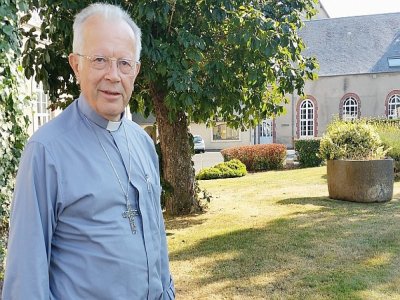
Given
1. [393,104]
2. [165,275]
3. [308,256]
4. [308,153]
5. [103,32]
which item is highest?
[393,104]

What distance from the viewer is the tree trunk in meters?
8.30

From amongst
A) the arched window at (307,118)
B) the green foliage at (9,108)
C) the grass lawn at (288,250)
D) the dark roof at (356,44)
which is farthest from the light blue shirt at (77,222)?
the arched window at (307,118)

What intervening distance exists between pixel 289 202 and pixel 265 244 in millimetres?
3747

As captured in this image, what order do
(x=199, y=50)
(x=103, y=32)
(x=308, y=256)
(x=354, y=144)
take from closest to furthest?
(x=103, y=32), (x=308, y=256), (x=199, y=50), (x=354, y=144)

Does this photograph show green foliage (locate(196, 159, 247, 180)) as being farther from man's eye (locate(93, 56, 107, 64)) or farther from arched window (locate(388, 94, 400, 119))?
arched window (locate(388, 94, 400, 119))

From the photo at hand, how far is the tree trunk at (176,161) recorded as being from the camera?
8305 mm

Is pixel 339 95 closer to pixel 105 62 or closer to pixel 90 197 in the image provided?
pixel 105 62

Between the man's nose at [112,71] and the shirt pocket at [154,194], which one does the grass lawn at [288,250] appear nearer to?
the shirt pocket at [154,194]

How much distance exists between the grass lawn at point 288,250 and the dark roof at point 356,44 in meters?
30.3

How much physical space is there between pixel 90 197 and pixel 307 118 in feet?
129

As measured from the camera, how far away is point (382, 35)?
37688mm

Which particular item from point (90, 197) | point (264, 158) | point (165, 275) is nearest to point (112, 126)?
point (90, 197)

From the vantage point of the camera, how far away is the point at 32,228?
5.09 ft

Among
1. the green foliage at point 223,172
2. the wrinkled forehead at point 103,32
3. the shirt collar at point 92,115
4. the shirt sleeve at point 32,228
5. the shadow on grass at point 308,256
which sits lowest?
the shadow on grass at point 308,256
